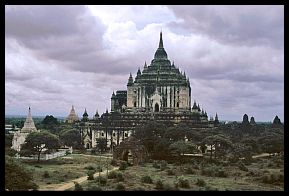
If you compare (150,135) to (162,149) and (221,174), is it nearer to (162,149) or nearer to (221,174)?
(162,149)

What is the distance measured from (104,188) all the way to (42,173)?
7.68 meters

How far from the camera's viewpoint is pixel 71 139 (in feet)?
185

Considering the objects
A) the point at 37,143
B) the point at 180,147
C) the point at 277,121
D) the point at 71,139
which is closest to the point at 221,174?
the point at 180,147

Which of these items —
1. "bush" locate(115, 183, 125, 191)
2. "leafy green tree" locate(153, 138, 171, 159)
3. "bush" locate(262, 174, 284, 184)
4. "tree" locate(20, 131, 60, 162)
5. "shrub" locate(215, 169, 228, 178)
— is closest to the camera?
"bush" locate(115, 183, 125, 191)

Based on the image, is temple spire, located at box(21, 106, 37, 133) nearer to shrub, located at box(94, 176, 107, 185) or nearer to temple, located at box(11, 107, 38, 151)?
temple, located at box(11, 107, 38, 151)

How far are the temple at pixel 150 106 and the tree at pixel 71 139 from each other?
309 cm

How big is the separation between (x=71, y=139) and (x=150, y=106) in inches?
599

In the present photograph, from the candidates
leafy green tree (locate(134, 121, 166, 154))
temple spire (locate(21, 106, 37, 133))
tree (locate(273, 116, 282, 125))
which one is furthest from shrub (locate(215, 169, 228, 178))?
tree (locate(273, 116, 282, 125))

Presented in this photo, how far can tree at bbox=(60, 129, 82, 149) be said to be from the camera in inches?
2202

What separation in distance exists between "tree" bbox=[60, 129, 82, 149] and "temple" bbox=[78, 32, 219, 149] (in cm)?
309

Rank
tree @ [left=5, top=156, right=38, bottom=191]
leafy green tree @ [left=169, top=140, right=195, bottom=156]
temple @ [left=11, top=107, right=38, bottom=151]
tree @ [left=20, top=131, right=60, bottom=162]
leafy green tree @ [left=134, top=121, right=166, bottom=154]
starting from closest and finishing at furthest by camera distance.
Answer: tree @ [left=5, top=156, right=38, bottom=191] < leafy green tree @ [left=169, top=140, right=195, bottom=156] < tree @ [left=20, top=131, right=60, bottom=162] < leafy green tree @ [left=134, top=121, right=166, bottom=154] < temple @ [left=11, top=107, right=38, bottom=151]
